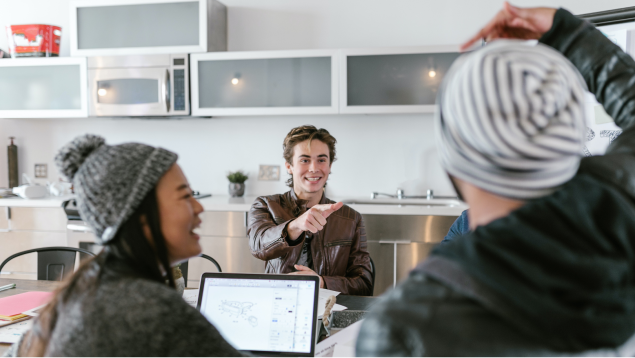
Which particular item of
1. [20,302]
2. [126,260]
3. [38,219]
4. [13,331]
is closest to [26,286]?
[20,302]

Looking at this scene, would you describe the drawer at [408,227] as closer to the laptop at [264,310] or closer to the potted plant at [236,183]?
the potted plant at [236,183]

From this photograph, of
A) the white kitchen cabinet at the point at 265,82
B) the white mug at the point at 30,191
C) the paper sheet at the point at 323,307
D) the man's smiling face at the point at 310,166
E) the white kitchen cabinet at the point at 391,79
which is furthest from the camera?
the white mug at the point at 30,191

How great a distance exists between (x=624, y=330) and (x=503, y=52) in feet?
1.00

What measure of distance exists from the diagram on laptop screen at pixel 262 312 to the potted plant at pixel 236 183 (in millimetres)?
2301

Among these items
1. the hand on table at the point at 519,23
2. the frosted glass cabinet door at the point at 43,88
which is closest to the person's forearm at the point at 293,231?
the hand on table at the point at 519,23

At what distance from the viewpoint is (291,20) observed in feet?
11.3

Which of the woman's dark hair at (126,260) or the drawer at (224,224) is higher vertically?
the woman's dark hair at (126,260)

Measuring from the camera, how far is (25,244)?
3.26 metres

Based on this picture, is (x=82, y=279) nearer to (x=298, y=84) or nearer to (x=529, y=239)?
(x=529, y=239)

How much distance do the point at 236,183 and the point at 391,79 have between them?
1367 millimetres

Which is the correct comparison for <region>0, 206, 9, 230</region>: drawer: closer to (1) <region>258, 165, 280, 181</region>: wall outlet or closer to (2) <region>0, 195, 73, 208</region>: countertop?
(2) <region>0, 195, 73, 208</region>: countertop

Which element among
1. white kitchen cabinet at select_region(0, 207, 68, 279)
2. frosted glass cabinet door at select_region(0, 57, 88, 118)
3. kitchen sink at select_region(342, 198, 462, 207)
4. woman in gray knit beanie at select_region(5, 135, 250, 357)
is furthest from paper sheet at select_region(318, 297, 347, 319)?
frosted glass cabinet door at select_region(0, 57, 88, 118)

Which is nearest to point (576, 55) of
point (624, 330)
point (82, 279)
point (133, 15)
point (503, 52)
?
point (503, 52)

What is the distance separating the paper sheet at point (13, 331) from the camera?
1.19 meters
